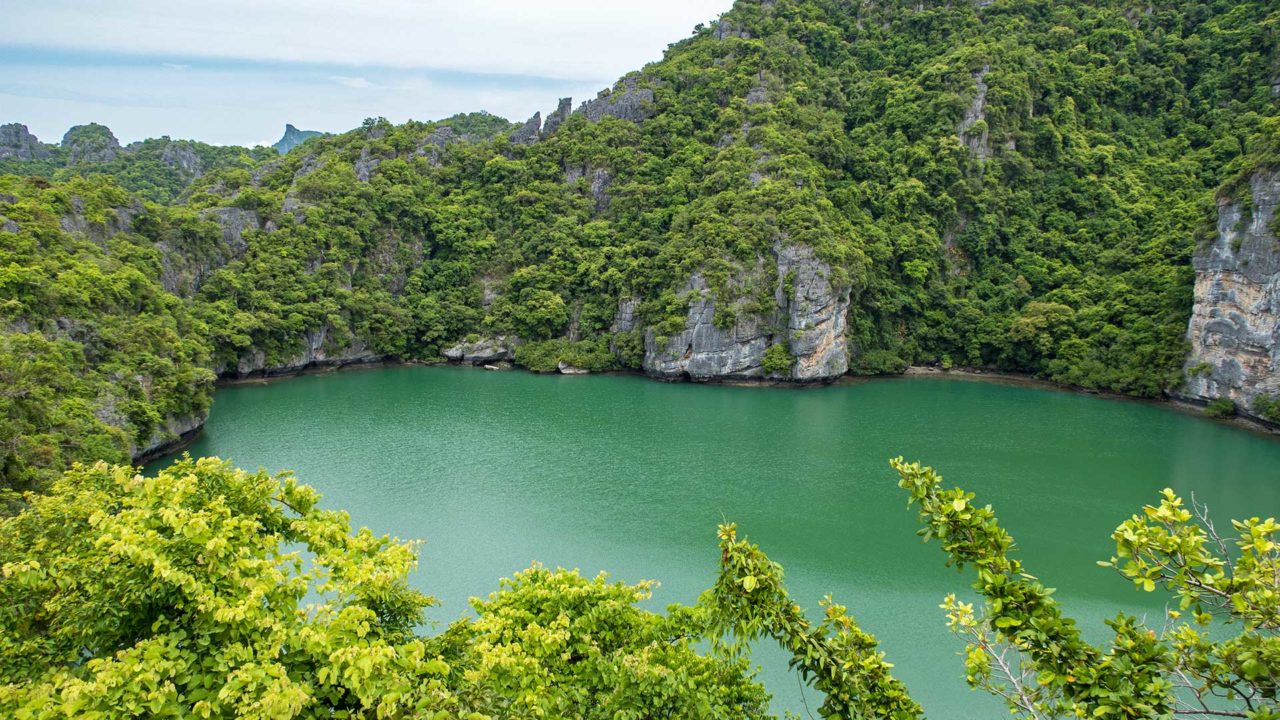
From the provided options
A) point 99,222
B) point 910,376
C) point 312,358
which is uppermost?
point 99,222

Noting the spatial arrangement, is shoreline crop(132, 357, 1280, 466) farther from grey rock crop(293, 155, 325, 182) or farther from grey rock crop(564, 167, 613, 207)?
grey rock crop(293, 155, 325, 182)

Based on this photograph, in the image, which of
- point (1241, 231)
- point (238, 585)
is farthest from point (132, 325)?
point (1241, 231)

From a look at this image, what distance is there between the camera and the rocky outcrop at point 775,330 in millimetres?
34781

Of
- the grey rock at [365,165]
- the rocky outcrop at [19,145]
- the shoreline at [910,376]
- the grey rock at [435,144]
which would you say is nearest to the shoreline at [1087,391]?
the shoreline at [910,376]

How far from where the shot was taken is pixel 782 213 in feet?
120

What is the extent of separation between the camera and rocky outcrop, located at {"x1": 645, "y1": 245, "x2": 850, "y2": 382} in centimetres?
3478

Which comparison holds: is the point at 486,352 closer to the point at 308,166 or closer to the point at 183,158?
the point at 308,166

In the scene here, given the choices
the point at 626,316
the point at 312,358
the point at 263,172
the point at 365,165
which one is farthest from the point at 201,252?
the point at 626,316

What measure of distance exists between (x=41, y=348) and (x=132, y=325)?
4.73 m

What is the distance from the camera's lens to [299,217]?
39.8m

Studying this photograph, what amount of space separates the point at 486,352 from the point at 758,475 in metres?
22.5

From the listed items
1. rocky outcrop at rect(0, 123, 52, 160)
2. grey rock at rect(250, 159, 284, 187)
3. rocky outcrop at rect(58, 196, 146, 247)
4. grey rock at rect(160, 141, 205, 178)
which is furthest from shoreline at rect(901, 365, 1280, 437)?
rocky outcrop at rect(0, 123, 52, 160)

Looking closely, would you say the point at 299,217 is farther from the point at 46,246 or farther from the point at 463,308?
the point at 46,246

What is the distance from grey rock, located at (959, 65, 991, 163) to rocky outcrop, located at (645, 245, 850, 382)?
46.6 feet
